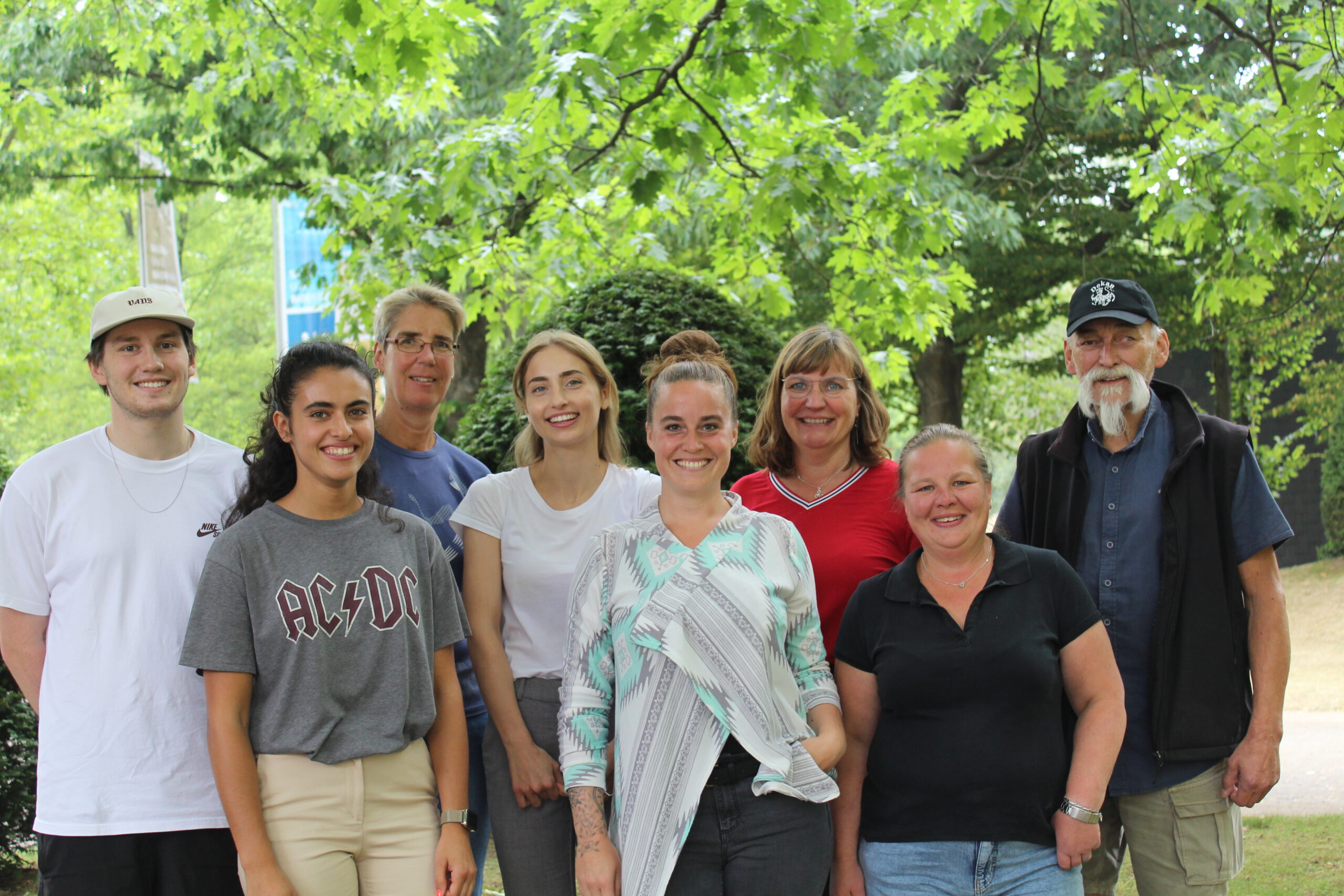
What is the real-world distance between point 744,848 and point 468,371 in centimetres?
1089

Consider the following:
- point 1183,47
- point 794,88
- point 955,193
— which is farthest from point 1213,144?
point 1183,47

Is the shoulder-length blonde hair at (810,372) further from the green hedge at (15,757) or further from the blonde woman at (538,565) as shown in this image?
the green hedge at (15,757)

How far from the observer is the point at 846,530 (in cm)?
318

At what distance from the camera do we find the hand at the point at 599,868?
250 cm

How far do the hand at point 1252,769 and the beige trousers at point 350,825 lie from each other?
2238 millimetres

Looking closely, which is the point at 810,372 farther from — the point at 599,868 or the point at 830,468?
the point at 599,868

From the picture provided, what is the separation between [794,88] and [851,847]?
15.7 ft

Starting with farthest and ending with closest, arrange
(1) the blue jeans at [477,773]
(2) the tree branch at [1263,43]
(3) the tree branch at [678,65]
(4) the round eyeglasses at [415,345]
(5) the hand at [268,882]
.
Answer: (3) the tree branch at [678,65] → (2) the tree branch at [1263,43] → (4) the round eyeglasses at [415,345] → (1) the blue jeans at [477,773] → (5) the hand at [268,882]

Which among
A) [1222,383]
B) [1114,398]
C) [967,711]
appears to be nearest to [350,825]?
[967,711]

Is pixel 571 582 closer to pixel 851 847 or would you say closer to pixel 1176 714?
pixel 851 847

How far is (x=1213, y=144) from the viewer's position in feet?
19.7

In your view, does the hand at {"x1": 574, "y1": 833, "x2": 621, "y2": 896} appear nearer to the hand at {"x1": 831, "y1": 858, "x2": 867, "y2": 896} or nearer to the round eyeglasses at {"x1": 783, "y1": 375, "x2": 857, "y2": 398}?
the hand at {"x1": 831, "y1": 858, "x2": 867, "y2": 896}

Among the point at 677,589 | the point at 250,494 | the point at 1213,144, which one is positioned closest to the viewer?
the point at 677,589

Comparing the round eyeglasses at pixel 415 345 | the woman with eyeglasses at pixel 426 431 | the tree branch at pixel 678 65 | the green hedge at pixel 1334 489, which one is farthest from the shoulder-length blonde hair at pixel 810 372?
the green hedge at pixel 1334 489
